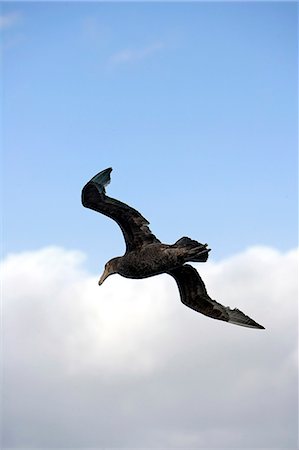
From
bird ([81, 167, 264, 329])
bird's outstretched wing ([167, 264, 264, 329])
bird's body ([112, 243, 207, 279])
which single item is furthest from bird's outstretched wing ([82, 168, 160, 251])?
bird's outstretched wing ([167, 264, 264, 329])

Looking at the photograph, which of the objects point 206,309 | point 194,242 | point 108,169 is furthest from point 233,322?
point 108,169

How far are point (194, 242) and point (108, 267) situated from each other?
2.25 metres

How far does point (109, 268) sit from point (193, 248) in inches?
85.6

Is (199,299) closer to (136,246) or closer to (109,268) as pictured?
(136,246)

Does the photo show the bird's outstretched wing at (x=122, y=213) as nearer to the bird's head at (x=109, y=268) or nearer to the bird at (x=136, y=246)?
the bird at (x=136, y=246)

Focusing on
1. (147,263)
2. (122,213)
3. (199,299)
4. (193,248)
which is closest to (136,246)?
(147,263)

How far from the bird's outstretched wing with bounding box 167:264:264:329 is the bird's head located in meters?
1.77

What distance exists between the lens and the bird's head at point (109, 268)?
961 inches

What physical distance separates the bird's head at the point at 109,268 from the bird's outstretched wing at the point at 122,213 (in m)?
0.47

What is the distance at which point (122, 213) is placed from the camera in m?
24.3

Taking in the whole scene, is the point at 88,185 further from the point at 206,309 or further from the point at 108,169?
the point at 206,309

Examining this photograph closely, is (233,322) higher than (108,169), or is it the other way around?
(108,169)

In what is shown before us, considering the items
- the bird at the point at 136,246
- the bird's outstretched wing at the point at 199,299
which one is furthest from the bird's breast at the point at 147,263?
the bird's outstretched wing at the point at 199,299

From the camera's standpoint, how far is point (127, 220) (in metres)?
24.3
